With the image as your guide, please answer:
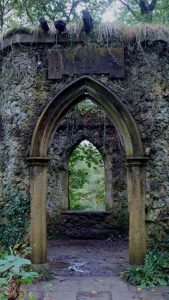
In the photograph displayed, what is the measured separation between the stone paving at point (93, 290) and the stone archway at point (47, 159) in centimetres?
56

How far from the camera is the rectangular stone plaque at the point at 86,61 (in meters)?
6.28

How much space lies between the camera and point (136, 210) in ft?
19.9

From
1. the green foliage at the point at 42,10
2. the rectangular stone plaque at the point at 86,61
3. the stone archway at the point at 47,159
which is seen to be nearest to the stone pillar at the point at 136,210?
the stone archway at the point at 47,159

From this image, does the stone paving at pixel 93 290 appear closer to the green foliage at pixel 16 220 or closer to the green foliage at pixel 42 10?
the green foliage at pixel 16 220

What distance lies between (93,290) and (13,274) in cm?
282

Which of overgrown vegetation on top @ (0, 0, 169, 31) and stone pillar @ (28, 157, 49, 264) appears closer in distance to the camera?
Result: stone pillar @ (28, 157, 49, 264)

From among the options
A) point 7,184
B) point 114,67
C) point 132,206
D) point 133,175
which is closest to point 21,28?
point 114,67

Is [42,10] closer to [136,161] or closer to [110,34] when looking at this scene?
[110,34]

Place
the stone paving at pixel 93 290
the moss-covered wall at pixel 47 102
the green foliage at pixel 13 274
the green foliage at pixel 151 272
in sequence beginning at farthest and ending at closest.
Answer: the moss-covered wall at pixel 47 102 → the green foliage at pixel 151 272 → the stone paving at pixel 93 290 → the green foliage at pixel 13 274

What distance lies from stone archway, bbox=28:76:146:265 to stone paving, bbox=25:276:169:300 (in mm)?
A: 556

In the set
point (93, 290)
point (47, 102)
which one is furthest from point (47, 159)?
point (93, 290)

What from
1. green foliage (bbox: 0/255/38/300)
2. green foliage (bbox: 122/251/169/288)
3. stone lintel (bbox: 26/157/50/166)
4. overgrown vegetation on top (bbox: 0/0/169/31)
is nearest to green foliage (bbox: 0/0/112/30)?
overgrown vegetation on top (bbox: 0/0/169/31)

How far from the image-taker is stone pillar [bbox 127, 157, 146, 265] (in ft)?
19.7

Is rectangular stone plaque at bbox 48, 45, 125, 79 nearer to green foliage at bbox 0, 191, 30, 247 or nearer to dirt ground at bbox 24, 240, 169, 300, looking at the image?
green foliage at bbox 0, 191, 30, 247
